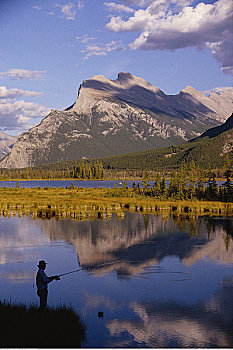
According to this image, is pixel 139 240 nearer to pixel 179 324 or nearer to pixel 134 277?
pixel 134 277

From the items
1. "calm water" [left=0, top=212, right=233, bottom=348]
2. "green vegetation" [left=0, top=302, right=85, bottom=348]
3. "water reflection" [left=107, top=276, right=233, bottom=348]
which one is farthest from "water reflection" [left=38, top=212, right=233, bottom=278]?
"green vegetation" [left=0, top=302, right=85, bottom=348]

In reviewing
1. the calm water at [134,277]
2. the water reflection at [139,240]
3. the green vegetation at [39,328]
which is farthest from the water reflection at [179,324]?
the water reflection at [139,240]

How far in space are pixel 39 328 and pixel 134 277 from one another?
13220mm

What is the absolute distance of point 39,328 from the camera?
1775 centimetres

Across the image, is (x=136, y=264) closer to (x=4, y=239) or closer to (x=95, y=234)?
(x=95, y=234)

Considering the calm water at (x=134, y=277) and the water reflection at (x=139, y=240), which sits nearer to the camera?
the calm water at (x=134, y=277)

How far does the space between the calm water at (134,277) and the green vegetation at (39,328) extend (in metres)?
0.99

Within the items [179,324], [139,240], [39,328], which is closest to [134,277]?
[179,324]

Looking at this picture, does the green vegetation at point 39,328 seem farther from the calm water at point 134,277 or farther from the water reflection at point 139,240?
the water reflection at point 139,240

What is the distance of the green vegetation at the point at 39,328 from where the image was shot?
53.8ft

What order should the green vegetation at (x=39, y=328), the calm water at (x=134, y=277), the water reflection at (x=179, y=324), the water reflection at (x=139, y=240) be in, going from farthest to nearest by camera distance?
the water reflection at (x=139, y=240)
the calm water at (x=134, y=277)
the water reflection at (x=179, y=324)
the green vegetation at (x=39, y=328)

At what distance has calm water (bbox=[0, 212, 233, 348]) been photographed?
776 inches

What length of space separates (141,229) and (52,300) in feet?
100

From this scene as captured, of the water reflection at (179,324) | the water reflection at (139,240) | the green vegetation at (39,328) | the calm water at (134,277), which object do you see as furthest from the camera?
the water reflection at (139,240)
